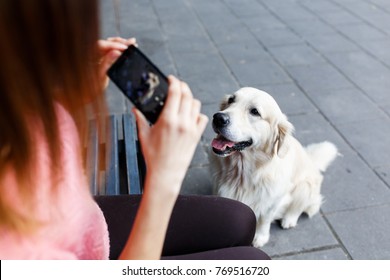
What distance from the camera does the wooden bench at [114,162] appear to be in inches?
84.4

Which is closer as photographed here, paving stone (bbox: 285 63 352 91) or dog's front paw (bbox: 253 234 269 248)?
dog's front paw (bbox: 253 234 269 248)

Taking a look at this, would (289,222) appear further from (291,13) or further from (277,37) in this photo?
(291,13)

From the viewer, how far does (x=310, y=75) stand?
4.41 meters

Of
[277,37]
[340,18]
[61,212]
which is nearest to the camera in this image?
[61,212]

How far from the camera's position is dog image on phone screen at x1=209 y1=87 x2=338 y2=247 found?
2.29 m

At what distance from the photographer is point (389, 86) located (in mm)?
4184

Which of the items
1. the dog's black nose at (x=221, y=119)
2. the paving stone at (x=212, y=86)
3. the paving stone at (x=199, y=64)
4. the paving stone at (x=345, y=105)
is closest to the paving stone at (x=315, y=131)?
Result: the paving stone at (x=345, y=105)

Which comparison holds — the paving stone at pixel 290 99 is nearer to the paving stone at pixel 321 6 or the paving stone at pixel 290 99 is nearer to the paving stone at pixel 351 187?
the paving stone at pixel 351 187

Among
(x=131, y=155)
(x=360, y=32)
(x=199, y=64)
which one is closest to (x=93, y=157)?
(x=131, y=155)

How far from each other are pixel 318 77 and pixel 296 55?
1.95 feet

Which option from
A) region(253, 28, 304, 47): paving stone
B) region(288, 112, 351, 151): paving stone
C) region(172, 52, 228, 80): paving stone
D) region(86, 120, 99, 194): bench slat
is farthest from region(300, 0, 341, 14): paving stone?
region(86, 120, 99, 194): bench slat

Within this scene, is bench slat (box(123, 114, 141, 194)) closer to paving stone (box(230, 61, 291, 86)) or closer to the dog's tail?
the dog's tail
